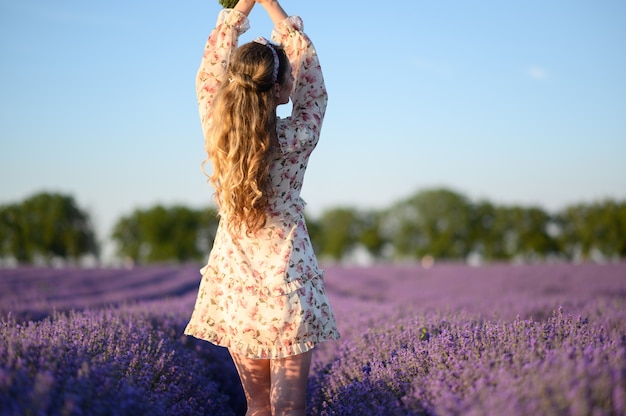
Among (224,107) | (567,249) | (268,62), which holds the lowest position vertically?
(567,249)

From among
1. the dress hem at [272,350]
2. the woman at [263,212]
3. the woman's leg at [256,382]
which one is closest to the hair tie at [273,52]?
the woman at [263,212]

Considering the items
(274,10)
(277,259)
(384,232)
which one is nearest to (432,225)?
(384,232)

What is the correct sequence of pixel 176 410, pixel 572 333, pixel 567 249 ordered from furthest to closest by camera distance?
pixel 567 249 → pixel 176 410 → pixel 572 333

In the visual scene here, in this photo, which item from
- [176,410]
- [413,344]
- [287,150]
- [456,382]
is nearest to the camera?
[456,382]

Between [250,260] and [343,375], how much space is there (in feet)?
4.95

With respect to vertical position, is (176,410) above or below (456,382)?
below

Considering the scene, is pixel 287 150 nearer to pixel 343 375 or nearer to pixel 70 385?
pixel 70 385

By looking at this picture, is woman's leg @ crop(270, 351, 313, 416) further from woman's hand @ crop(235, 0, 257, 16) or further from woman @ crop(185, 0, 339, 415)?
woman's hand @ crop(235, 0, 257, 16)

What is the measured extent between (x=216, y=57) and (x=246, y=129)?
52 centimetres

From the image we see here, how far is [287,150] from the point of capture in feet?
8.52

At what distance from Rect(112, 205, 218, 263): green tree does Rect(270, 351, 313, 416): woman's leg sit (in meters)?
51.3

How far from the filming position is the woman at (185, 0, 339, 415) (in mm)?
2525

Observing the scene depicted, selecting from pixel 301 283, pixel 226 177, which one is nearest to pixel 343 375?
pixel 301 283

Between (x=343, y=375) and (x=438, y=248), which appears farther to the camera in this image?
(x=438, y=248)
